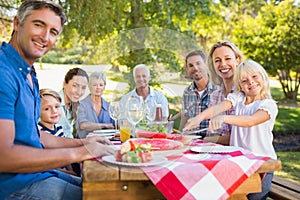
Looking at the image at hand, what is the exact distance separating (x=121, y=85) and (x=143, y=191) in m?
0.45

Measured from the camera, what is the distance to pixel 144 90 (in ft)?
5.33

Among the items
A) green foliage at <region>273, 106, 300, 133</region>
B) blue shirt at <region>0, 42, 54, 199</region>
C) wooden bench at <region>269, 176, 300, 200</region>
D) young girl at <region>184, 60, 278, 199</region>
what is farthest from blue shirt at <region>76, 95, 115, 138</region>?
green foliage at <region>273, 106, 300, 133</region>

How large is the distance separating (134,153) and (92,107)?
385 mm

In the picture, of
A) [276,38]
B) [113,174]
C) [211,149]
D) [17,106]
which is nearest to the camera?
[113,174]

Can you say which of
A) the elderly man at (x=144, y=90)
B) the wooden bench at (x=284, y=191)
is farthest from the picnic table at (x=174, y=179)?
the wooden bench at (x=284, y=191)

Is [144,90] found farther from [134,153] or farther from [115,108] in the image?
[134,153]

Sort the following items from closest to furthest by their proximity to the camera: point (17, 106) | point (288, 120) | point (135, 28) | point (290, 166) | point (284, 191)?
point (17, 106), point (284, 191), point (135, 28), point (290, 166), point (288, 120)

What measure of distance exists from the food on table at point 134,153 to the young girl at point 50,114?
1201mm

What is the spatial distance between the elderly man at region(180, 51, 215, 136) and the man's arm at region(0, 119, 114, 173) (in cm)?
39

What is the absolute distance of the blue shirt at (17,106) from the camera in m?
1.42

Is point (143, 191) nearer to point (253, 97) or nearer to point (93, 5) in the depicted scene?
point (253, 97)

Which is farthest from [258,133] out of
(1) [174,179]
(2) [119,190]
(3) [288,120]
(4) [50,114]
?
(3) [288,120]

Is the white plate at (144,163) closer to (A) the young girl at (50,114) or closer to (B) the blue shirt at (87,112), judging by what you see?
(B) the blue shirt at (87,112)

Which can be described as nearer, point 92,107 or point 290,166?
point 92,107
